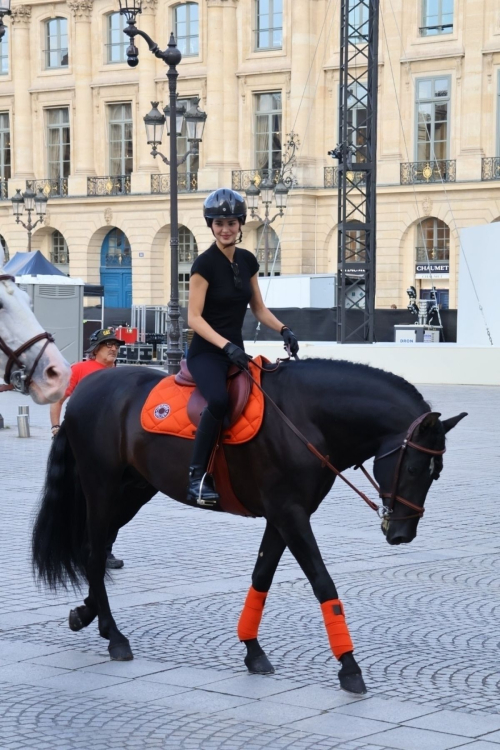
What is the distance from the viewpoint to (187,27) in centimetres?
5425

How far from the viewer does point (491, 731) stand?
16.5 feet

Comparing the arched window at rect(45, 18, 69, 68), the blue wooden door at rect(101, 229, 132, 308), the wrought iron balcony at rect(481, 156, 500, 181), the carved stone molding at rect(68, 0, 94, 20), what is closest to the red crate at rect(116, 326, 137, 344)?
the wrought iron balcony at rect(481, 156, 500, 181)

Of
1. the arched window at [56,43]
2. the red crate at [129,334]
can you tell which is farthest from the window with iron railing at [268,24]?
the red crate at [129,334]

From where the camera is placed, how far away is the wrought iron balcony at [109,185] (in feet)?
183

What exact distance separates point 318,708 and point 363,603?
2089mm

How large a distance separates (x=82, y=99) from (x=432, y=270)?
18607mm

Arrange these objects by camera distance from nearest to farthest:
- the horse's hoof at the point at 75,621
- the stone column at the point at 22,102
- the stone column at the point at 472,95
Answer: the horse's hoof at the point at 75,621
the stone column at the point at 472,95
the stone column at the point at 22,102

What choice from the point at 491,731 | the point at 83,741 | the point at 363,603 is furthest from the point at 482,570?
the point at 83,741

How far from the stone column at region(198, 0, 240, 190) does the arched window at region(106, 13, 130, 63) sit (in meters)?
4.69

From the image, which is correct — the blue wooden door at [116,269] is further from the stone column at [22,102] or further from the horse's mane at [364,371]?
the horse's mane at [364,371]

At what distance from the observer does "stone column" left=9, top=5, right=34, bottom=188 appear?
5850cm

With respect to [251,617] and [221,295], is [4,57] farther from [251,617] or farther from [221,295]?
[251,617]

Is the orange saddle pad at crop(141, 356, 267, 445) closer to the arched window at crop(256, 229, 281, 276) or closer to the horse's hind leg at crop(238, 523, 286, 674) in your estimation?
Result: the horse's hind leg at crop(238, 523, 286, 674)

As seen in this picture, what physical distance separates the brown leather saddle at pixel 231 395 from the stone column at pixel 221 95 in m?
47.1
